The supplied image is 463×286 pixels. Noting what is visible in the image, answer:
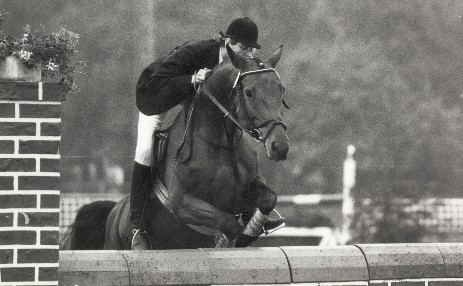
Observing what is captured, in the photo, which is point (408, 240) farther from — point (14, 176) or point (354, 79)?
point (14, 176)

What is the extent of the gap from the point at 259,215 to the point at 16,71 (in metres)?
1.71

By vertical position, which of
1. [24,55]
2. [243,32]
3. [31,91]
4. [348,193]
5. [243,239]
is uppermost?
[243,32]

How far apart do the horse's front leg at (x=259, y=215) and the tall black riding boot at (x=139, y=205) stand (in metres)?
0.61

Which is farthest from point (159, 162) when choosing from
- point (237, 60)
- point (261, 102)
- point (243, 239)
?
point (261, 102)

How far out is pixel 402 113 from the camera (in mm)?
16188

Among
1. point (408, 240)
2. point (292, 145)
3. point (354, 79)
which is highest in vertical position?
point (354, 79)

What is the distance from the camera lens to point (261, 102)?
4.85 m

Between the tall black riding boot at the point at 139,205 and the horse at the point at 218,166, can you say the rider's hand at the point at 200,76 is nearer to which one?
the horse at the point at 218,166

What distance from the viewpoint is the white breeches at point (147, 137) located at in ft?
18.2

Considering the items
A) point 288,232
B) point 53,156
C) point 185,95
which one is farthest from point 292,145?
point 53,156

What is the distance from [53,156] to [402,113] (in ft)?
42.3

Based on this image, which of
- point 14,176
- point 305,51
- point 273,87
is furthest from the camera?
point 305,51

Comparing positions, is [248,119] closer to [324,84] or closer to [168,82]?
[168,82]

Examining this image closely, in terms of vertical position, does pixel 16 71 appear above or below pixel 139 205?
above
